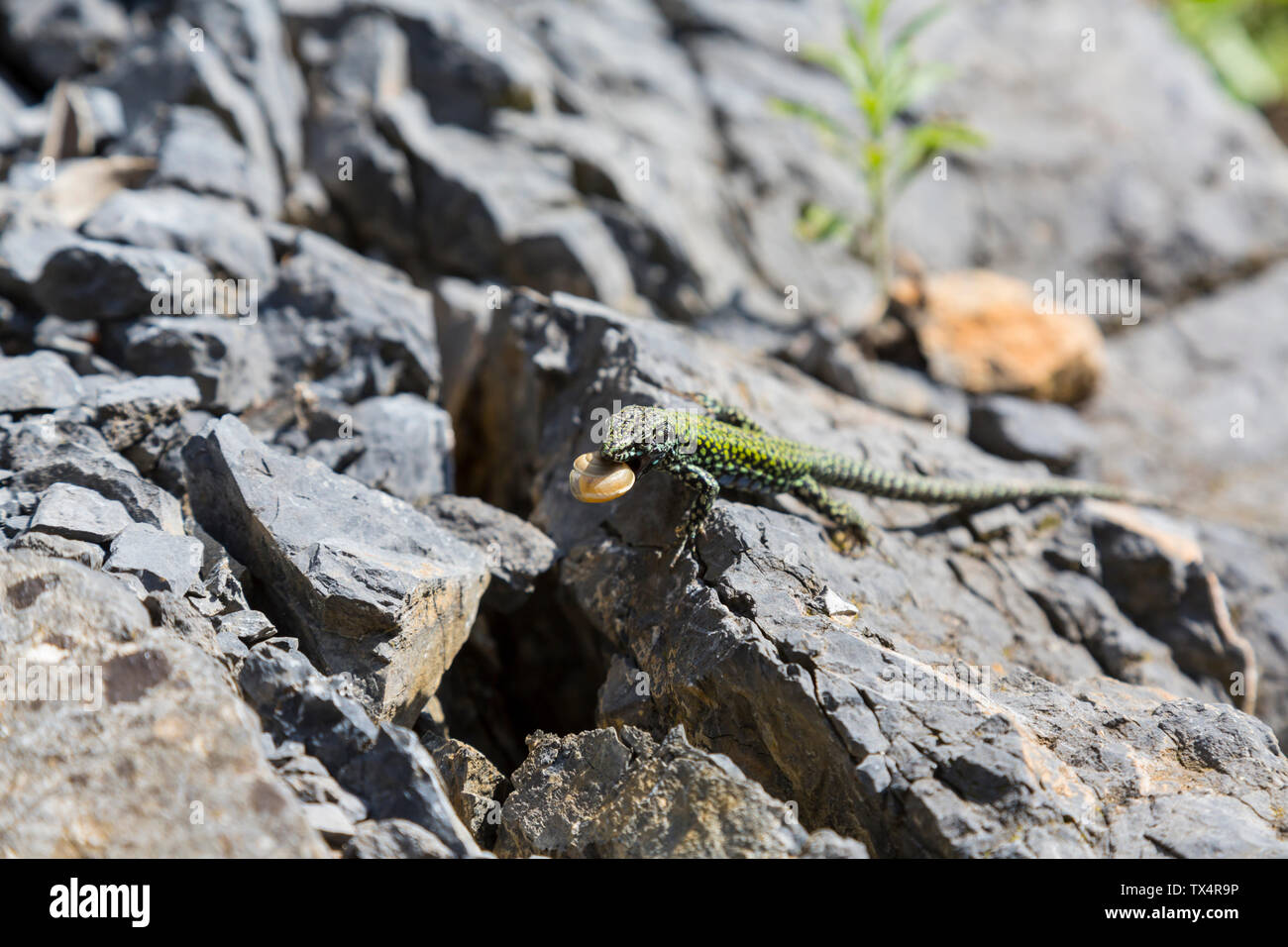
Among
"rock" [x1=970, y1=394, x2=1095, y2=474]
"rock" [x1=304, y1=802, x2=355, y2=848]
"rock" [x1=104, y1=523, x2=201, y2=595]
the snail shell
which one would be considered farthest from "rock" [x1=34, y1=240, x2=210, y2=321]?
"rock" [x1=970, y1=394, x2=1095, y2=474]

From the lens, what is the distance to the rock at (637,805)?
4.93 meters

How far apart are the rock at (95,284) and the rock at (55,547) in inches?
116

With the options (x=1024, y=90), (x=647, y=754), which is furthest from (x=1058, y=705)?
(x=1024, y=90)

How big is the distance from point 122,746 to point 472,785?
2.17m

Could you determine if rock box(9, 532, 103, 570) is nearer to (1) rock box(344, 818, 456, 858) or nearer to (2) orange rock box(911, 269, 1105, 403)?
(1) rock box(344, 818, 456, 858)

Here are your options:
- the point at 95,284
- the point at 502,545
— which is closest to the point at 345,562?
the point at 502,545

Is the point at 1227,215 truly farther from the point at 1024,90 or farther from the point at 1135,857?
the point at 1135,857

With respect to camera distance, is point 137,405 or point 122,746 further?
point 137,405

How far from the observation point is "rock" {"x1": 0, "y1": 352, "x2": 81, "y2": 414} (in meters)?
6.70

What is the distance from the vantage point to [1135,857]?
197 inches

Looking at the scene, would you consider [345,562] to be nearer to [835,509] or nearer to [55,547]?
[55,547]

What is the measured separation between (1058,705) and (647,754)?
9.45ft

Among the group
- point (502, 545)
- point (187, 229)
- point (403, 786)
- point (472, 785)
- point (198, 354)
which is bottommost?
point (472, 785)

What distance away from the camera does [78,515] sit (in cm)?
589
